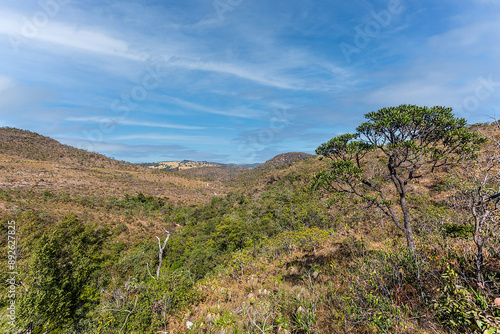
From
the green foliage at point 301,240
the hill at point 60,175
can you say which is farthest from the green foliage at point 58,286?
the hill at point 60,175

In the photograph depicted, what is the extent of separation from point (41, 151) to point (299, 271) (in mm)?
109791

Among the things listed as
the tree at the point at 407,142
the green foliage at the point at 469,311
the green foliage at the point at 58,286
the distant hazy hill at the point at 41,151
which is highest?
the distant hazy hill at the point at 41,151

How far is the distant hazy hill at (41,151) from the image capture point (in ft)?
228

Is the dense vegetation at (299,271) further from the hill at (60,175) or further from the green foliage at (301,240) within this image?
the hill at (60,175)

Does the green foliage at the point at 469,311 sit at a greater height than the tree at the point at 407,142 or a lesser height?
lesser

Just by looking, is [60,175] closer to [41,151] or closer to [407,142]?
[41,151]

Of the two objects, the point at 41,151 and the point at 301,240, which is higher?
the point at 41,151

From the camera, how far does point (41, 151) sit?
74.9m

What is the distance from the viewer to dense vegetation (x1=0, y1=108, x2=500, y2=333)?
12.4 feet

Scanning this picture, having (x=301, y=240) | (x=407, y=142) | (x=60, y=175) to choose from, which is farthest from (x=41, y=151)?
(x=407, y=142)

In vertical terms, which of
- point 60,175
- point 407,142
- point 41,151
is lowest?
point 407,142

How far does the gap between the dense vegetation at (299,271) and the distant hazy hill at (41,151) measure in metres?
57.2

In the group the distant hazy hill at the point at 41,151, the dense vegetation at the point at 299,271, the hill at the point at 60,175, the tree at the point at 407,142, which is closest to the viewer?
the dense vegetation at the point at 299,271

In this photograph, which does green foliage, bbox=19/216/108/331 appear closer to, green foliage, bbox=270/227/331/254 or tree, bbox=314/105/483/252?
green foliage, bbox=270/227/331/254
